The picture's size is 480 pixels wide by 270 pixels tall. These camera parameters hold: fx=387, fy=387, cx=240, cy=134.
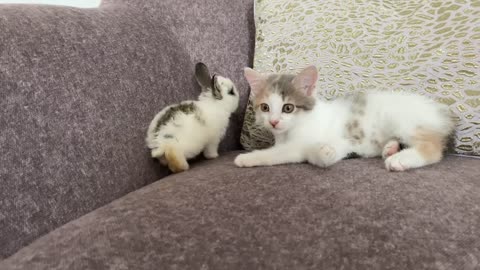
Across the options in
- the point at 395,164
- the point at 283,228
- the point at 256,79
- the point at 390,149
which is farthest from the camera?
the point at 256,79

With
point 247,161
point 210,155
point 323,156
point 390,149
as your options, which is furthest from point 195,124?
point 390,149

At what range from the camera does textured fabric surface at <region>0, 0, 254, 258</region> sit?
0.73m

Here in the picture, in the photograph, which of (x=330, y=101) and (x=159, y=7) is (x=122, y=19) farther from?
(x=330, y=101)

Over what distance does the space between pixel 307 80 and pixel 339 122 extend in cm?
15

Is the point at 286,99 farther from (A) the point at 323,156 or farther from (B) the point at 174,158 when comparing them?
(B) the point at 174,158

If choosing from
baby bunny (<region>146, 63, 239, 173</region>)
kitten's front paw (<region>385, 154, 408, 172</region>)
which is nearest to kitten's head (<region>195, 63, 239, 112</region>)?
baby bunny (<region>146, 63, 239, 173</region>)

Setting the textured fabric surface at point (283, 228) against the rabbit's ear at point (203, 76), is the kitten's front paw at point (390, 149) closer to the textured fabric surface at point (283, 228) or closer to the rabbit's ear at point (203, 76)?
the textured fabric surface at point (283, 228)

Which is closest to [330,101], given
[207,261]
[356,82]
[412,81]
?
[356,82]

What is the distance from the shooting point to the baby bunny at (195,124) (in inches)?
38.7

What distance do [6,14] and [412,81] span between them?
968 millimetres

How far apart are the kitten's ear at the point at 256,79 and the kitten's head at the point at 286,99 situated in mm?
27

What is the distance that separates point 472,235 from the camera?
1.92 ft

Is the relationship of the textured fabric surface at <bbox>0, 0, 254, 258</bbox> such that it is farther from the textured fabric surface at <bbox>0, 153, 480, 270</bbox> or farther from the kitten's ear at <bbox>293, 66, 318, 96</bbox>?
the kitten's ear at <bbox>293, 66, 318, 96</bbox>

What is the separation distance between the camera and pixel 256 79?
1.06 metres
